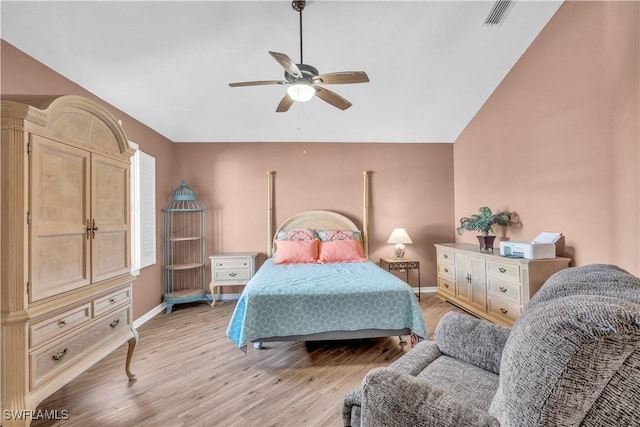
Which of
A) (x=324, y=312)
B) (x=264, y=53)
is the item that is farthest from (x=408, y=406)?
(x=264, y=53)

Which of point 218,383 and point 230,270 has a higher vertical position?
point 230,270

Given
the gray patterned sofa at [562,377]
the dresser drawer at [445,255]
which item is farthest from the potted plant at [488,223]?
the gray patterned sofa at [562,377]

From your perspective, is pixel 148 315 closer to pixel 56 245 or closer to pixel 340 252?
pixel 56 245

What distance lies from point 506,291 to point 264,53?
3.62m

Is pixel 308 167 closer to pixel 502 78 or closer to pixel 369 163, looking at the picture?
pixel 369 163

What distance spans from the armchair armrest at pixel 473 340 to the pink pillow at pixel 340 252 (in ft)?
7.18

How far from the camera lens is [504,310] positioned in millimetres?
2992

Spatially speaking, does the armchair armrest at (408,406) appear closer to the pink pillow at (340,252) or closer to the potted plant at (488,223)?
the pink pillow at (340,252)

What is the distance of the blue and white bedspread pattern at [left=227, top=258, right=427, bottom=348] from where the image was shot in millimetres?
2414

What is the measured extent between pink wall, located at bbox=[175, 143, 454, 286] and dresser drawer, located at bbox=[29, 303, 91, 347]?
271 centimetres

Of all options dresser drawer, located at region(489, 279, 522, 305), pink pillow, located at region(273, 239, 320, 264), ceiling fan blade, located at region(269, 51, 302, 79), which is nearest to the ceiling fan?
ceiling fan blade, located at region(269, 51, 302, 79)

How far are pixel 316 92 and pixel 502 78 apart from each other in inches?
108

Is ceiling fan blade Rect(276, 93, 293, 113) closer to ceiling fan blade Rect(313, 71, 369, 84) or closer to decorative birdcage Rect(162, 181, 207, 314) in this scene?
ceiling fan blade Rect(313, 71, 369, 84)

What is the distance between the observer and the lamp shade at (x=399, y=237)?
4223 millimetres
